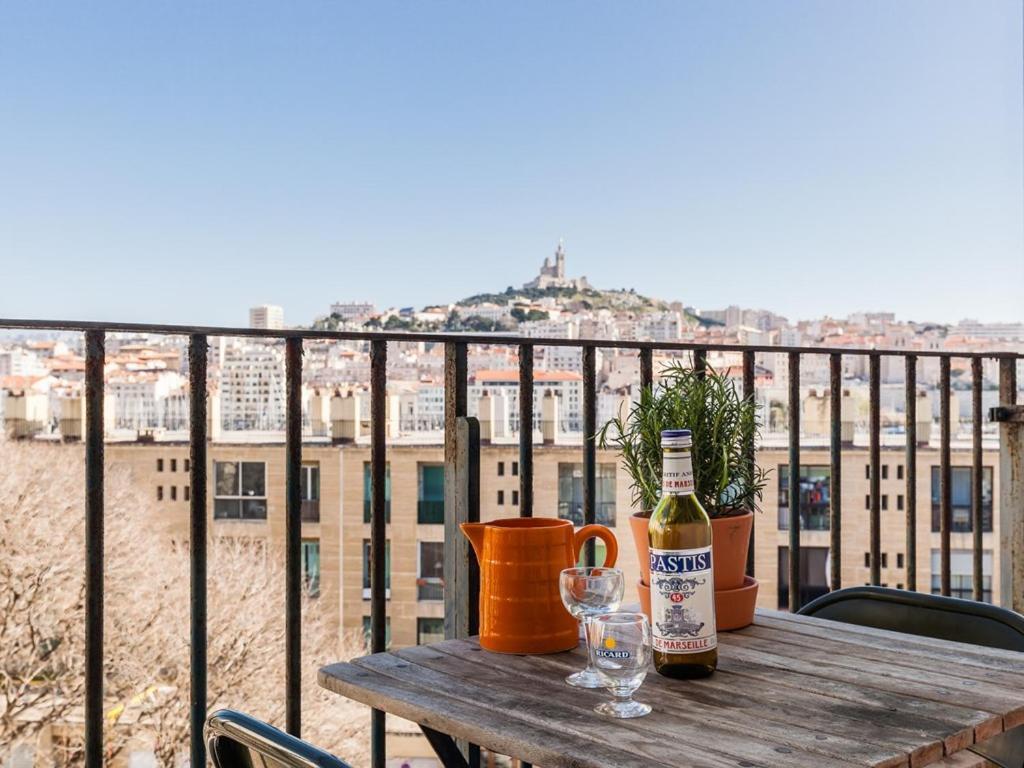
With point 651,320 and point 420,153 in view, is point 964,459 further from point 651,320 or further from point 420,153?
point 420,153

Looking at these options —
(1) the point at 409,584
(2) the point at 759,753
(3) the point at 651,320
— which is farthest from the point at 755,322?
(2) the point at 759,753

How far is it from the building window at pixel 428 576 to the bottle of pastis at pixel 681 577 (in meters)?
23.7

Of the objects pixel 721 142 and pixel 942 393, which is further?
pixel 721 142

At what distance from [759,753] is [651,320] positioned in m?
25.6

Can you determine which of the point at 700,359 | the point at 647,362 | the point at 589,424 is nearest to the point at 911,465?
the point at 700,359

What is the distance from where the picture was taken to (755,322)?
29.2 meters

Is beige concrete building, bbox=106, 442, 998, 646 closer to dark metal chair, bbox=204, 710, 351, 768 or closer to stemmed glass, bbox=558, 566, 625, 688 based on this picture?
stemmed glass, bbox=558, 566, 625, 688

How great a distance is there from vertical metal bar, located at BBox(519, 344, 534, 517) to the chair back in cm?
50

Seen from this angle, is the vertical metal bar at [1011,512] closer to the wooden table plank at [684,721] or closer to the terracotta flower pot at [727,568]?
the terracotta flower pot at [727,568]

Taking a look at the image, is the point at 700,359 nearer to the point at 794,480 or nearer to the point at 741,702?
the point at 794,480

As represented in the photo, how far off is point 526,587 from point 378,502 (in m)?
0.53

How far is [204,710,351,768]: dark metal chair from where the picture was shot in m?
0.64

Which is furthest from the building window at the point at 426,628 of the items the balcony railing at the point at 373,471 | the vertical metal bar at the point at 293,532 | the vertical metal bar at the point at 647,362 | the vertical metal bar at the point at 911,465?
the vertical metal bar at the point at 293,532

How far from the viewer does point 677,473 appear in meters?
0.95
